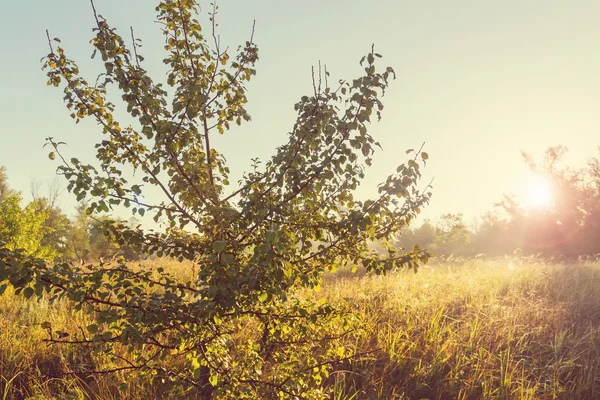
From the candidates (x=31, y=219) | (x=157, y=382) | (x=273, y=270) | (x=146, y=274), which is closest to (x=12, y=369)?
(x=157, y=382)

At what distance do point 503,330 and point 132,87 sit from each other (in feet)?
18.7

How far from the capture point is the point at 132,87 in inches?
99.2

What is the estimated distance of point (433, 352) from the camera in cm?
487

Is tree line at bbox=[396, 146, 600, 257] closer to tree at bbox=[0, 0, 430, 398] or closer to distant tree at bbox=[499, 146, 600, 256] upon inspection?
distant tree at bbox=[499, 146, 600, 256]

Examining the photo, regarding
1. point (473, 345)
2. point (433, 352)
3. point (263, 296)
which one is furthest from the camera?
point (473, 345)

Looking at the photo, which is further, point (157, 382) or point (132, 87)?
point (157, 382)

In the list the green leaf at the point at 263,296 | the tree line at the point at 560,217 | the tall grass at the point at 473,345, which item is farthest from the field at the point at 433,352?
the tree line at the point at 560,217

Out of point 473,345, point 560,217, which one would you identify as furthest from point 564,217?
point 473,345

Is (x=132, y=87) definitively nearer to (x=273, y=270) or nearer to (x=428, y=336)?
(x=273, y=270)

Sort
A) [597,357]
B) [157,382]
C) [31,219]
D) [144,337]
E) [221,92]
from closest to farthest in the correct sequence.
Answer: [144,337]
[221,92]
[157,382]
[597,357]
[31,219]

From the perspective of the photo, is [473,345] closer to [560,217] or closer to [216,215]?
[216,215]

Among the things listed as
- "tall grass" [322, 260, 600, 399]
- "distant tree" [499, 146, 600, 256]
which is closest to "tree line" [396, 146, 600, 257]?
"distant tree" [499, 146, 600, 256]

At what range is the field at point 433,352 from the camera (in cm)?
416

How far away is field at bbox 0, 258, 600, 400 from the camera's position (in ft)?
13.6
